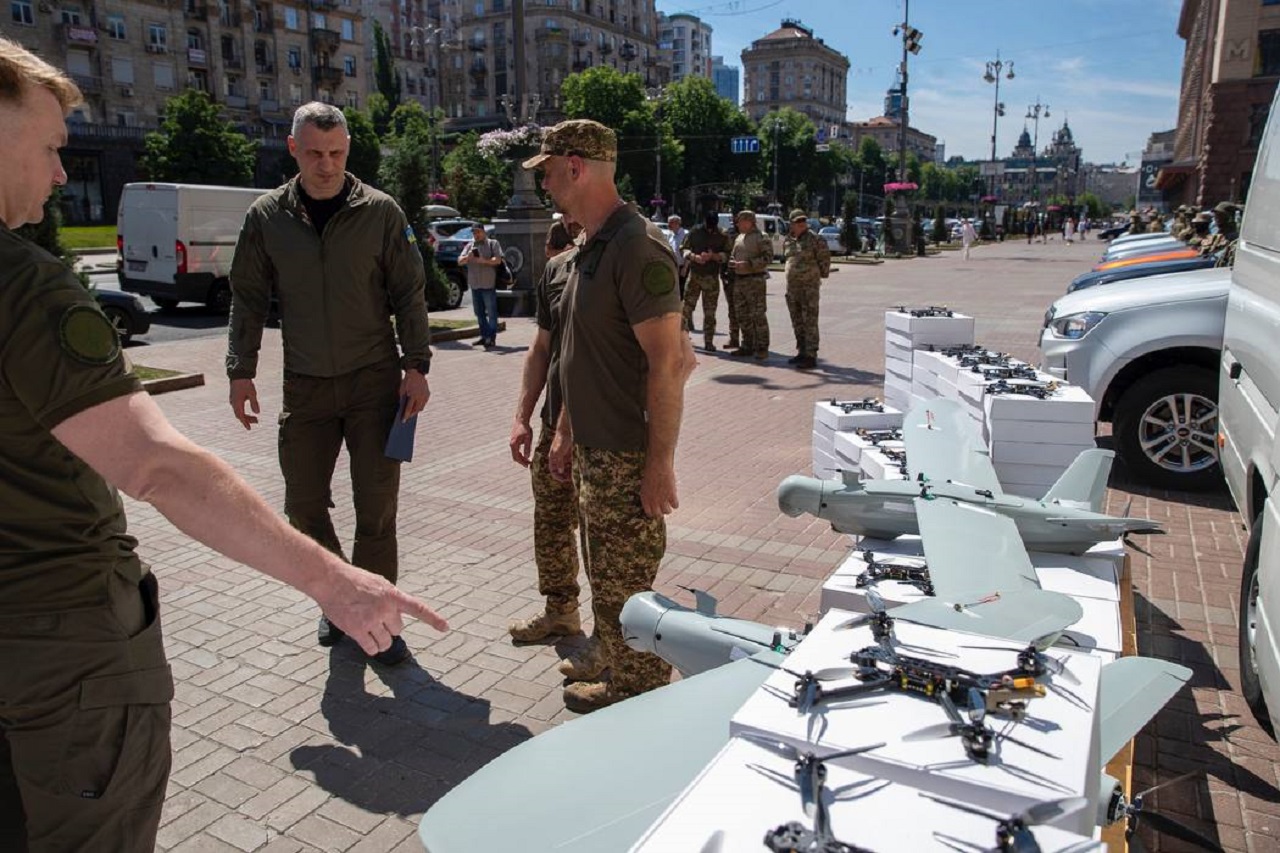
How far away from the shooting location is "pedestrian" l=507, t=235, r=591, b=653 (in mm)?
4254

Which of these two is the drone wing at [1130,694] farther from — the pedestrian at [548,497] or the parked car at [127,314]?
the parked car at [127,314]

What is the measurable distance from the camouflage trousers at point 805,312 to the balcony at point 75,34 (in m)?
59.6

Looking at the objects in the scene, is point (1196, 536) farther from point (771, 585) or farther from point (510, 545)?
point (510, 545)

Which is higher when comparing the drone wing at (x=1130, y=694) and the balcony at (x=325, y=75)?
the balcony at (x=325, y=75)

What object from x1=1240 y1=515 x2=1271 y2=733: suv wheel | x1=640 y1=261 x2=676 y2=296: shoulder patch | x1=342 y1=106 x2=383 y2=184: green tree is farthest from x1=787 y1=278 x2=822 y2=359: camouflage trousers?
x1=342 y1=106 x2=383 y2=184: green tree

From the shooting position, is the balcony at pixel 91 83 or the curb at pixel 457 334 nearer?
the curb at pixel 457 334

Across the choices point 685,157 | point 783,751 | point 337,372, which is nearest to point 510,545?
point 337,372

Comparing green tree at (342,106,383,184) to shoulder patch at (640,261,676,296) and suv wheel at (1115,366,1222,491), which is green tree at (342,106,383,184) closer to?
suv wheel at (1115,366,1222,491)

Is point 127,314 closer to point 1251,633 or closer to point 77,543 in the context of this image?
point 77,543

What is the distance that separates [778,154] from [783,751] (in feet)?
279

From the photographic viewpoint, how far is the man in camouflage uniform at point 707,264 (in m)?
13.4

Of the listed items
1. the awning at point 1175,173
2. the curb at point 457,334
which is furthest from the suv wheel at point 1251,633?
the awning at point 1175,173

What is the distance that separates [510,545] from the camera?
580 centimetres

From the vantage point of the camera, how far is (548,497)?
4.33 meters
